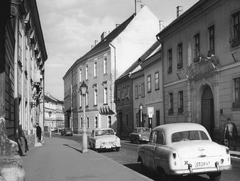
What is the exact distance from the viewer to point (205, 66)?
24.7 m

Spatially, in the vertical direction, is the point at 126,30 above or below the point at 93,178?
above

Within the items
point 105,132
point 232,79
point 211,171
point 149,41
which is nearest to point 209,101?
point 232,79

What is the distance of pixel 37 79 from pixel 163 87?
36.7ft

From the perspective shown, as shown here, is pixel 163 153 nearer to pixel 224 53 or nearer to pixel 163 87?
pixel 224 53

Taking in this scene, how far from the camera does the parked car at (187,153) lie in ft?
29.1

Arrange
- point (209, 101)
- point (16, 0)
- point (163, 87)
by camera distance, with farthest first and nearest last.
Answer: point (163, 87), point (209, 101), point (16, 0)

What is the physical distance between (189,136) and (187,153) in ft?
3.53

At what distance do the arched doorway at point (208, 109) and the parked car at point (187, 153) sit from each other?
14884 mm

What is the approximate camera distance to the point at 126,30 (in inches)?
2088

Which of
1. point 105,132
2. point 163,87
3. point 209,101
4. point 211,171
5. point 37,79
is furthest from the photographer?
point 163,87

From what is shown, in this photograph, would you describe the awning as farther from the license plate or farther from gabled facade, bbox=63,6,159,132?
the license plate

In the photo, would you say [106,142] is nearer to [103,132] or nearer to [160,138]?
[103,132]

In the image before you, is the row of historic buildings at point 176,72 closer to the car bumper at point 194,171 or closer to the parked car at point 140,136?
the parked car at point 140,136

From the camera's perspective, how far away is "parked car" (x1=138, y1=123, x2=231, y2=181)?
888 centimetres
